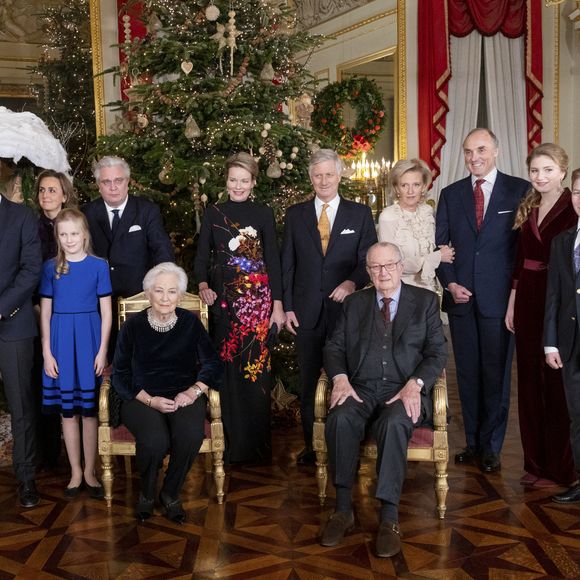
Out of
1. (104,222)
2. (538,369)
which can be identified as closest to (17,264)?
(104,222)

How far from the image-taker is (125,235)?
4395 millimetres

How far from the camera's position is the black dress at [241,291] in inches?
170

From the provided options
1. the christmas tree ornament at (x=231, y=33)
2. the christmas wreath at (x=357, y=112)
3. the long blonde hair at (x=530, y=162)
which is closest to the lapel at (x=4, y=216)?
the christmas tree ornament at (x=231, y=33)

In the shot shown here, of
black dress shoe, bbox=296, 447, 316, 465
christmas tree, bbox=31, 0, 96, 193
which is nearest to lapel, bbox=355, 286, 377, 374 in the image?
black dress shoe, bbox=296, 447, 316, 465

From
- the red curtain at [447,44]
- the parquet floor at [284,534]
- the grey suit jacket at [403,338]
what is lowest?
the parquet floor at [284,534]

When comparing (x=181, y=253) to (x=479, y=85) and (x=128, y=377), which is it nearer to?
(x=128, y=377)

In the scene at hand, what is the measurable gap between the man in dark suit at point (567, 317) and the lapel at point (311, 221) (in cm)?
125

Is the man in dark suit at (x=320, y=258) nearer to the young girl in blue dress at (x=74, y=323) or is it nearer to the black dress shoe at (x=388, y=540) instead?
the young girl in blue dress at (x=74, y=323)

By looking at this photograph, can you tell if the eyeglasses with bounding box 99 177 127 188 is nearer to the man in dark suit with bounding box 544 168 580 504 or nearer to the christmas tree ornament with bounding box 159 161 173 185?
the christmas tree ornament with bounding box 159 161 173 185

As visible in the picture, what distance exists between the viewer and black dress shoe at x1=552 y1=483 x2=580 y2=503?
3899 millimetres

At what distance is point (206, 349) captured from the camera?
3980mm

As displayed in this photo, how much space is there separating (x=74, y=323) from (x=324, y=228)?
4.81 feet

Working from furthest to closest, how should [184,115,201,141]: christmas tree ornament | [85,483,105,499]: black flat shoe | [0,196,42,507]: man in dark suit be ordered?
[184,115,201,141]: christmas tree ornament, [85,483,105,499]: black flat shoe, [0,196,42,507]: man in dark suit

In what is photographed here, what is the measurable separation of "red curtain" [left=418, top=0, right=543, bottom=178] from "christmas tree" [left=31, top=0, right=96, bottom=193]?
422cm
